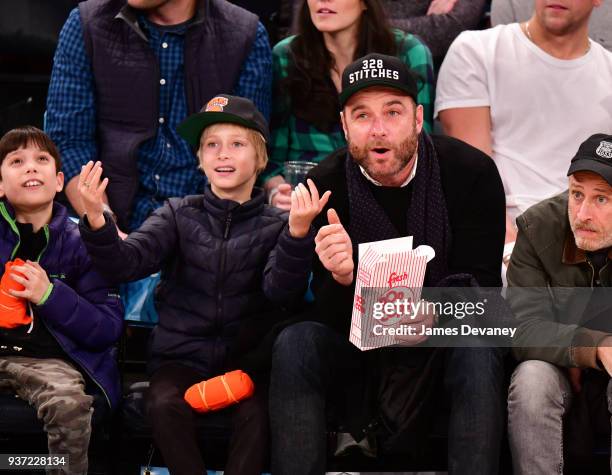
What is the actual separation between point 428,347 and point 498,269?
1.24 feet

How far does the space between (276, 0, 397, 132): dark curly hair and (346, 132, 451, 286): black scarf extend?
827mm

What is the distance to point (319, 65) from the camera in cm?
421

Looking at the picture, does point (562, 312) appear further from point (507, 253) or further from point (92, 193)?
point (92, 193)

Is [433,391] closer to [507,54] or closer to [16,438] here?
[16,438]

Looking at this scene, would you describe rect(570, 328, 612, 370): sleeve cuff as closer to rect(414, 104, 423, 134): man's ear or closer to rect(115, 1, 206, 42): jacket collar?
rect(414, 104, 423, 134): man's ear

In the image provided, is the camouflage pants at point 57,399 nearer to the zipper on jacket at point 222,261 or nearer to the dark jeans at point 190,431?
the dark jeans at point 190,431

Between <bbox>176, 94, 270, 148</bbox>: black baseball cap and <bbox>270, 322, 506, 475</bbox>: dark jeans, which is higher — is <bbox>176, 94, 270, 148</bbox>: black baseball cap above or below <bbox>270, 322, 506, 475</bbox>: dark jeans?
above

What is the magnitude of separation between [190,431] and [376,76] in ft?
3.88

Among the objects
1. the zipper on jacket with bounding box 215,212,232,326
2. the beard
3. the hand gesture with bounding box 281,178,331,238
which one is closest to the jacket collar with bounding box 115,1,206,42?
the zipper on jacket with bounding box 215,212,232,326

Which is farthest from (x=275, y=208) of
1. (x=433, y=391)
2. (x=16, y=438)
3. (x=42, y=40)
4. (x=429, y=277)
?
(x=42, y=40)

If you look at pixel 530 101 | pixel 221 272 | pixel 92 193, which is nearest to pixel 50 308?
pixel 92 193

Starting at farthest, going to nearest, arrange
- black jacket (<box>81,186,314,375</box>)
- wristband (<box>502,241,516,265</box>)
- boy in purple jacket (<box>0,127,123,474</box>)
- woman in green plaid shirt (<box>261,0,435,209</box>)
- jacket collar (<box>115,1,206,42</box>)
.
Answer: woman in green plaid shirt (<box>261,0,435,209</box>)
jacket collar (<box>115,1,206,42</box>)
wristband (<box>502,241,516,265</box>)
black jacket (<box>81,186,314,375</box>)
boy in purple jacket (<box>0,127,123,474</box>)

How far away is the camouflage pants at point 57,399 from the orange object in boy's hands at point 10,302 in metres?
0.12

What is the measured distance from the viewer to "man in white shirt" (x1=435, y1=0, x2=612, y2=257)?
427cm
